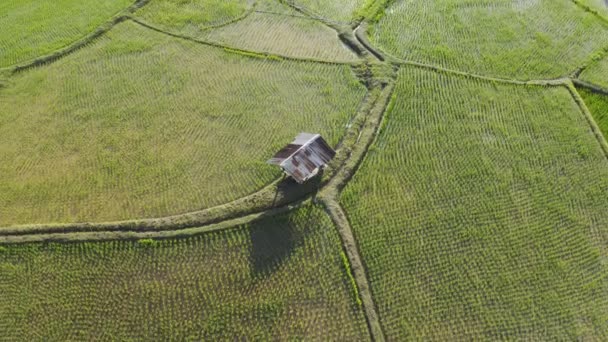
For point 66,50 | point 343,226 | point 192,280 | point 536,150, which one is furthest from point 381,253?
point 66,50

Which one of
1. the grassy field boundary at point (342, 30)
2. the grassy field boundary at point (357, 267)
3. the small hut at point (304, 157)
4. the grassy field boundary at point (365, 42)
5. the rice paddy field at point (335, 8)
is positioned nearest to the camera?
the grassy field boundary at point (357, 267)

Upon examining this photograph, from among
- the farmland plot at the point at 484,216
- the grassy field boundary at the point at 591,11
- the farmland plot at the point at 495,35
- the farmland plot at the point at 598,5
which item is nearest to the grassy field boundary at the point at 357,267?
the farmland plot at the point at 484,216

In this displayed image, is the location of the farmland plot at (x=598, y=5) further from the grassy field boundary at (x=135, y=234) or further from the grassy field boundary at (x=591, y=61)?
the grassy field boundary at (x=135, y=234)

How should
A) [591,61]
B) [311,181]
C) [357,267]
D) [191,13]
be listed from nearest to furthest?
[357,267]
[311,181]
[591,61]
[191,13]

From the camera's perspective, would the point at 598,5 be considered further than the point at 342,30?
Yes

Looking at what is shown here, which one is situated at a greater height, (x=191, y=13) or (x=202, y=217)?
(x=191, y=13)

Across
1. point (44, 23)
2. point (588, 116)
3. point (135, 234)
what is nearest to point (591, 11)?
point (588, 116)

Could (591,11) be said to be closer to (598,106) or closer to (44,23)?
(598,106)
